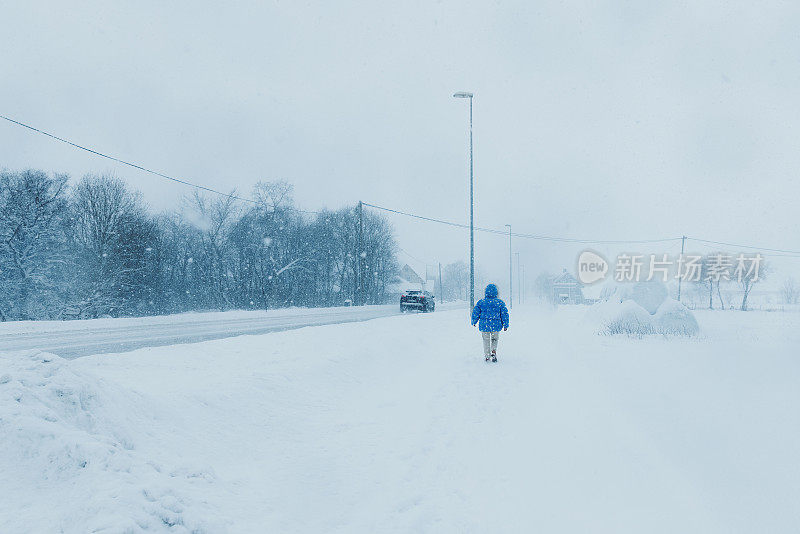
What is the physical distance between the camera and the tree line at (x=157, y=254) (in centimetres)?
3027

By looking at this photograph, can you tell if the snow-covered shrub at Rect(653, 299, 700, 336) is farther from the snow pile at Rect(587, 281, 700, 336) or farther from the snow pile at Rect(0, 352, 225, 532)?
the snow pile at Rect(0, 352, 225, 532)

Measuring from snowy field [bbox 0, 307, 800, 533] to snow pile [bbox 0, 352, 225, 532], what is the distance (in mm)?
14

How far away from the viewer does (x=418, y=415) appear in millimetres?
7223

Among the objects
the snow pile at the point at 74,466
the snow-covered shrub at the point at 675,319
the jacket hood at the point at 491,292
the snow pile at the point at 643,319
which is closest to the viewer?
the snow pile at the point at 74,466

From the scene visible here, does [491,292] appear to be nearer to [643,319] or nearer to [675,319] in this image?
[643,319]

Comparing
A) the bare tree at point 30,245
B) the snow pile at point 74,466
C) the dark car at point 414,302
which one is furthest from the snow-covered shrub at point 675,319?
the bare tree at point 30,245

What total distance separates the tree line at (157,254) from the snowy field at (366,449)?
27.5 metres

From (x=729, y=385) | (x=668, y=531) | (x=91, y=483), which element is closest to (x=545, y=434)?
(x=668, y=531)

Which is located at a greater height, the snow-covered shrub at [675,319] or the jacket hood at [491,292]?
the jacket hood at [491,292]

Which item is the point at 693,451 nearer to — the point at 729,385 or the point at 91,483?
the point at 729,385

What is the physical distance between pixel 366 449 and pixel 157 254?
3791 cm

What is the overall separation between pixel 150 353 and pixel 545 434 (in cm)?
736

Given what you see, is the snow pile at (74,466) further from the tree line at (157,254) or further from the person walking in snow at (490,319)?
the tree line at (157,254)

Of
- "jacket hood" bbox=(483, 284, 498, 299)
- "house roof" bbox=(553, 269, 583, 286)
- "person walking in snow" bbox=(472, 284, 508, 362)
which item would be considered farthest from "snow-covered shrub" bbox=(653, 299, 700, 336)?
"house roof" bbox=(553, 269, 583, 286)
